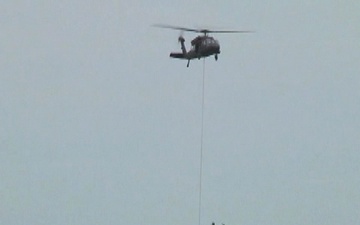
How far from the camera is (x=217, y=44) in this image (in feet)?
550

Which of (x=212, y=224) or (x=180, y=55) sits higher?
(x=180, y=55)

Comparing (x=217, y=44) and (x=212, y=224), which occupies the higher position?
(x=217, y=44)

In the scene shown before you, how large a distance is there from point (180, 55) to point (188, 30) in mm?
5231

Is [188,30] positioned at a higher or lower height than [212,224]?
higher

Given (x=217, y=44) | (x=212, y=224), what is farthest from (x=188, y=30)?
(x=212, y=224)

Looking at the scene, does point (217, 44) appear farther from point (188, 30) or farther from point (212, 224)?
point (212, 224)

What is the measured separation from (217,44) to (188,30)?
2505 mm

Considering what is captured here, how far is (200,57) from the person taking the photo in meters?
169

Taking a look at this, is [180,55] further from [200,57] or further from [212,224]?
[212,224]

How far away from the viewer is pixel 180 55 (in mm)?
172125

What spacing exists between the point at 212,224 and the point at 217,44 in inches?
546

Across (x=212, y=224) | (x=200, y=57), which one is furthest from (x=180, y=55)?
(x=212, y=224)

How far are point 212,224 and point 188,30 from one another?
1505 cm

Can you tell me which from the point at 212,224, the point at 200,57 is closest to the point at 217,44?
the point at 200,57
